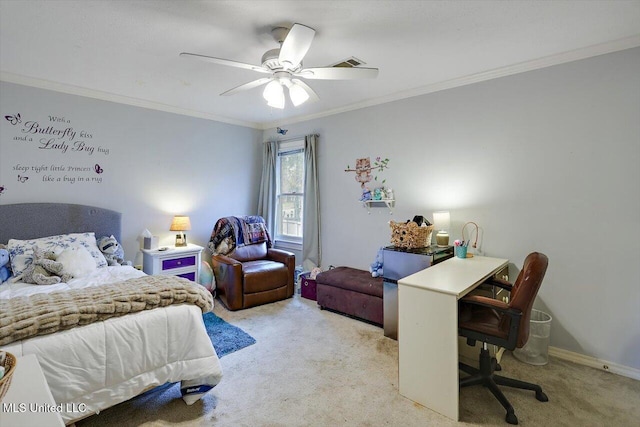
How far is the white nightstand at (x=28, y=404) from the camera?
0.80 meters

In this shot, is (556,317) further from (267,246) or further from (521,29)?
(267,246)

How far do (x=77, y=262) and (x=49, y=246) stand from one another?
0.41 metres

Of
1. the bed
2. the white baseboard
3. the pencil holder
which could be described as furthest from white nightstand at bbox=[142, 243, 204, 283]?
the white baseboard

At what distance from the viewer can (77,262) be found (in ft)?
8.54

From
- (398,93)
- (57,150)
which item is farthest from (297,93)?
(57,150)

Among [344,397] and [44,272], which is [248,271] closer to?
[44,272]

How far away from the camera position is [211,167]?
171 inches

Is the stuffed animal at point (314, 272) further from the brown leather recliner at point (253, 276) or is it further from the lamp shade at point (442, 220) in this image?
the lamp shade at point (442, 220)

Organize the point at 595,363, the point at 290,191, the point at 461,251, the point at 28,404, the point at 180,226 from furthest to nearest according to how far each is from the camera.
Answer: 1. the point at 290,191
2. the point at 180,226
3. the point at 461,251
4. the point at 595,363
5. the point at 28,404

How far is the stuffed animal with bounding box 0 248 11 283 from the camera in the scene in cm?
249

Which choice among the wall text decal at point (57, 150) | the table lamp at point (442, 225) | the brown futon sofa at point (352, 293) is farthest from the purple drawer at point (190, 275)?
the table lamp at point (442, 225)

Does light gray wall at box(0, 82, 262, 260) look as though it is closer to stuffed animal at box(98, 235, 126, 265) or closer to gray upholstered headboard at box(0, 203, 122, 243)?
gray upholstered headboard at box(0, 203, 122, 243)

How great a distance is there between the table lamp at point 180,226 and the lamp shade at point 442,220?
2.96m

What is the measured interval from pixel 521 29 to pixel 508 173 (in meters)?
1.15
